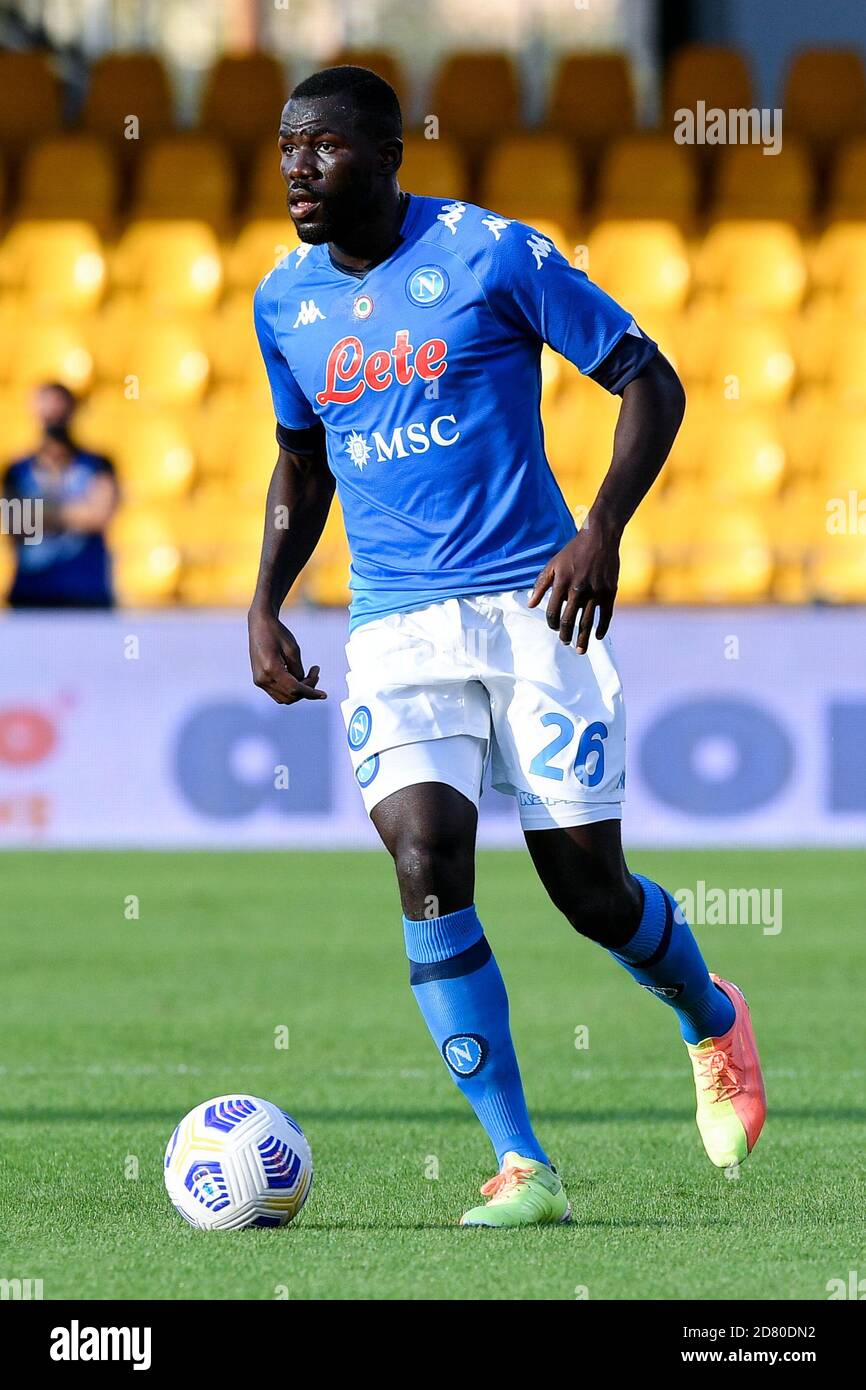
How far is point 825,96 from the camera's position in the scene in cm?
1708

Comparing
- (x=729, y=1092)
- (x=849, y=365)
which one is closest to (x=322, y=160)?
(x=729, y=1092)

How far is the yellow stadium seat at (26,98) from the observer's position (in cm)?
1744

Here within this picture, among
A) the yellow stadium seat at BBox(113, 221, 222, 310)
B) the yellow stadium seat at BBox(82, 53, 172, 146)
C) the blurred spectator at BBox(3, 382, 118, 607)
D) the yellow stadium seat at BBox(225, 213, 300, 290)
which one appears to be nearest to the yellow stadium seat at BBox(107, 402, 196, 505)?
the yellow stadium seat at BBox(113, 221, 222, 310)

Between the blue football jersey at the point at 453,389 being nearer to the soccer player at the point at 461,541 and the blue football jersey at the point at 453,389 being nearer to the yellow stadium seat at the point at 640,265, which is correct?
the soccer player at the point at 461,541

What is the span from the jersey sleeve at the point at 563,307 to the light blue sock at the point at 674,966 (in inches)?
42.1

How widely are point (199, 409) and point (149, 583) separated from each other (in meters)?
1.70

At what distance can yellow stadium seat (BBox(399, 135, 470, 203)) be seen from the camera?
16.1 metres

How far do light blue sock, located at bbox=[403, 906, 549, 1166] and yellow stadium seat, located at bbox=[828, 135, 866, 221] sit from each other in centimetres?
1247

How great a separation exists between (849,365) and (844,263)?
744 millimetres

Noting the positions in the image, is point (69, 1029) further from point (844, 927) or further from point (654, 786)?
point (654, 786)

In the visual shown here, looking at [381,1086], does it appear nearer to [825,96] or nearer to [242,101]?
[242,101]

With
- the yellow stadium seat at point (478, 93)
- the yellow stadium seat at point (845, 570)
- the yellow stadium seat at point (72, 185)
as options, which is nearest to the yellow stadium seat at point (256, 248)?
the yellow stadium seat at point (72, 185)

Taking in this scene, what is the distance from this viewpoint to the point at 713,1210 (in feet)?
15.6

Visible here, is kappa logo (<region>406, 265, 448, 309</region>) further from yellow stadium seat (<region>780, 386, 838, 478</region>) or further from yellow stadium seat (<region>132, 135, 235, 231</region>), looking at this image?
yellow stadium seat (<region>132, 135, 235, 231</region>)
